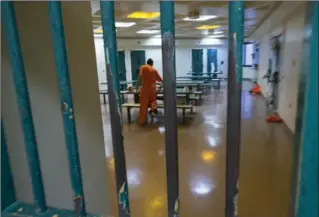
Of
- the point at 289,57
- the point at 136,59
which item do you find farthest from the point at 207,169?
the point at 136,59

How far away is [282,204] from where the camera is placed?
268 centimetres

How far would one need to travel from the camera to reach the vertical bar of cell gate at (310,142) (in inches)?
19.6

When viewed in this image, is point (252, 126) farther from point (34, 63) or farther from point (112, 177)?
point (34, 63)

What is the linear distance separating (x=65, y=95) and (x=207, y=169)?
126 inches

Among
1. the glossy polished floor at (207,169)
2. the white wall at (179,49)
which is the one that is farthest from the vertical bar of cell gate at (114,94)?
the white wall at (179,49)

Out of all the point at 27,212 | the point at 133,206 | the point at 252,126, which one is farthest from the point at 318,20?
the point at 252,126

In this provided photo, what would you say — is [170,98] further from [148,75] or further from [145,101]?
[145,101]

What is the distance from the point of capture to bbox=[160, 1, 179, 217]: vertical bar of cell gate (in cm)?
58

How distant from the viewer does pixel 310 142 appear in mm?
527

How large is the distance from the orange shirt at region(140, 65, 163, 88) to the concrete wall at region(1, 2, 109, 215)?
15.7 ft

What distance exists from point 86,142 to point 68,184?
242 mm

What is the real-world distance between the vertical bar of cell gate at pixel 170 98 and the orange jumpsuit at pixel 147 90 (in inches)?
220

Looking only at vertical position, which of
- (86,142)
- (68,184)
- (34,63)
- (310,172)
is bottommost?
(68,184)

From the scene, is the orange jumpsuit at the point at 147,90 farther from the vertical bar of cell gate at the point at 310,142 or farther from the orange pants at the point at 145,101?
the vertical bar of cell gate at the point at 310,142
